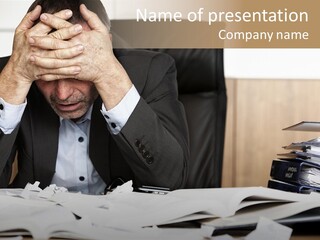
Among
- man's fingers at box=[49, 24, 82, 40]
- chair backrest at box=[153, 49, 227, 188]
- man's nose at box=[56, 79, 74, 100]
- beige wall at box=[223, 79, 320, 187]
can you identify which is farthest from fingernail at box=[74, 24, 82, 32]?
beige wall at box=[223, 79, 320, 187]

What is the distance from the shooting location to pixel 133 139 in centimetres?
94

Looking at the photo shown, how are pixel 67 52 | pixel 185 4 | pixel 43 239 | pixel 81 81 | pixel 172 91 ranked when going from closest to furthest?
pixel 43 239 < pixel 67 52 < pixel 81 81 < pixel 172 91 < pixel 185 4

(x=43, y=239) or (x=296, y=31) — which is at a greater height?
(x=296, y=31)

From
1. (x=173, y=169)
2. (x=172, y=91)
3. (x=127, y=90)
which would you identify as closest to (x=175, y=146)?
(x=173, y=169)

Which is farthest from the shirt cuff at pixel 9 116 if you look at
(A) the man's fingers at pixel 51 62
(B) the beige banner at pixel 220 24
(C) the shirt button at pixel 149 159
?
(B) the beige banner at pixel 220 24

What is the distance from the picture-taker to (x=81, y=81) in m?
1.04

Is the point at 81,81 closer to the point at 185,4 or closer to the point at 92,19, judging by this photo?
the point at 92,19

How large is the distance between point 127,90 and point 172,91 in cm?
33

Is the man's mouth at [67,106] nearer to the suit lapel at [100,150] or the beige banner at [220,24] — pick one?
the suit lapel at [100,150]

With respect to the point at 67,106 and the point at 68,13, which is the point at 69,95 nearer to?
the point at 67,106

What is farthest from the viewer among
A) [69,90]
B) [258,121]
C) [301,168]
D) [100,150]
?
[258,121]

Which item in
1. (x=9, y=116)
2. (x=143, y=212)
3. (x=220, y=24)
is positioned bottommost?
(x=143, y=212)

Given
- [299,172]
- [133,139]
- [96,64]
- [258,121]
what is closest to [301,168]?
[299,172]

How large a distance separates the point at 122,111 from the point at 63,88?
5.7 inches
